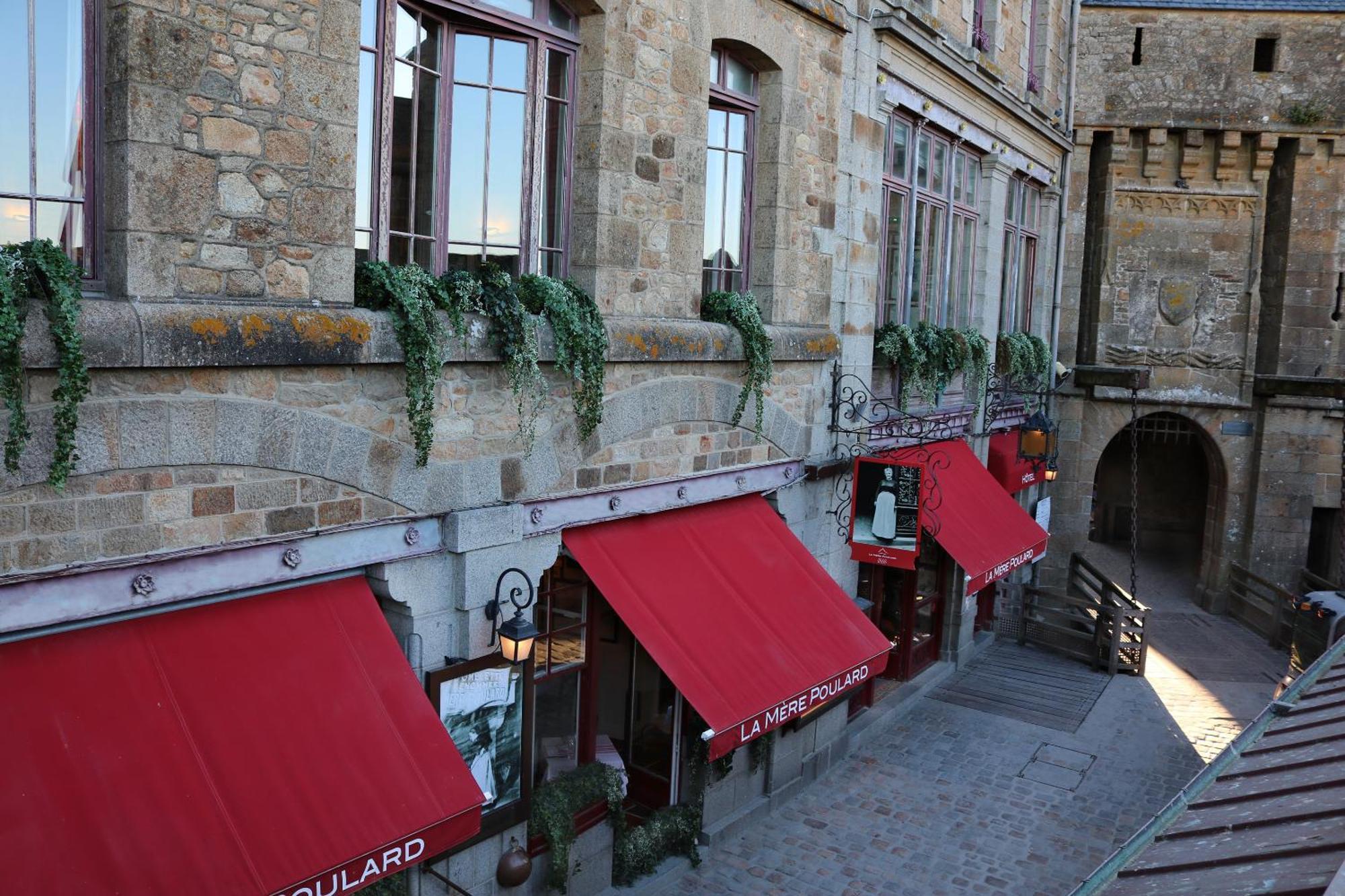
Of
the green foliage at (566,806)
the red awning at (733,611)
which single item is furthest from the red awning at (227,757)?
the red awning at (733,611)

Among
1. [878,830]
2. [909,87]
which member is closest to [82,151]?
[878,830]

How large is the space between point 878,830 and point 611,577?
3.66m

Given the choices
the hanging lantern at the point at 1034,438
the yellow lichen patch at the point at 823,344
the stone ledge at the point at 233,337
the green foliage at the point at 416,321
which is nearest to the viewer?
the stone ledge at the point at 233,337

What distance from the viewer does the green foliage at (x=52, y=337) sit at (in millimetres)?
4473

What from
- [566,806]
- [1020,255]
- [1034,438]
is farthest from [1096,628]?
[566,806]

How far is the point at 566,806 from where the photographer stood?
24.8ft

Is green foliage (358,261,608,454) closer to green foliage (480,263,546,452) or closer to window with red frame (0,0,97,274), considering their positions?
green foliage (480,263,546,452)

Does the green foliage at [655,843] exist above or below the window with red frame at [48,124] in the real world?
below

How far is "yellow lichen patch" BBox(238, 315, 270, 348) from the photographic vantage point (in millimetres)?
5340

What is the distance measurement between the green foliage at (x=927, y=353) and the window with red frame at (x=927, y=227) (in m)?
0.25

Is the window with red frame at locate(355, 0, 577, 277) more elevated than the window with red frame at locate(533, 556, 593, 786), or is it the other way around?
the window with red frame at locate(355, 0, 577, 277)

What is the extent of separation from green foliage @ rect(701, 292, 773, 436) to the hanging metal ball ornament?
3580 mm

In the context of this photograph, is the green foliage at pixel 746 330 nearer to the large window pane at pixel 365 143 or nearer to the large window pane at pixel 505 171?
the large window pane at pixel 505 171

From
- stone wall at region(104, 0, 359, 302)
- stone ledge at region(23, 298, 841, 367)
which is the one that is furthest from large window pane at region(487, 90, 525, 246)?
stone wall at region(104, 0, 359, 302)
